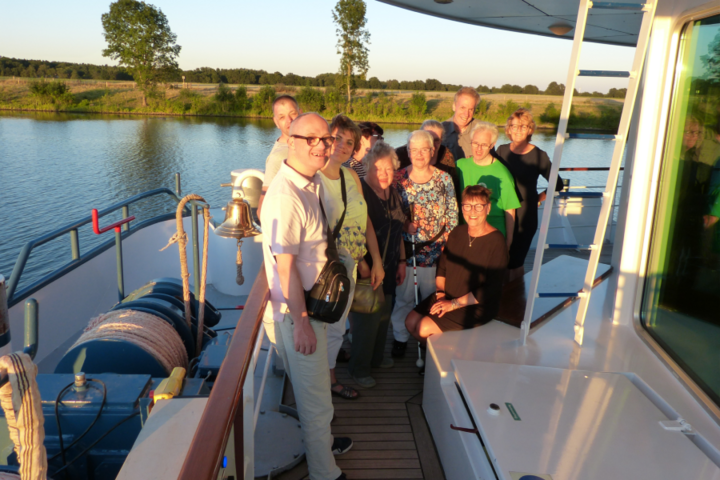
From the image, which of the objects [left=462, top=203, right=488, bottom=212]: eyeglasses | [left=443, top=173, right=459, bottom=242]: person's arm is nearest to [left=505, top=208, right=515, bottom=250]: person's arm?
[left=443, top=173, right=459, bottom=242]: person's arm

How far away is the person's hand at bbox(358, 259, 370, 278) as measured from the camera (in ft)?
7.57

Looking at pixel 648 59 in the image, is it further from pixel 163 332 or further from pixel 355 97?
pixel 355 97

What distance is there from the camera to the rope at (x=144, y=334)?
85.7 inches

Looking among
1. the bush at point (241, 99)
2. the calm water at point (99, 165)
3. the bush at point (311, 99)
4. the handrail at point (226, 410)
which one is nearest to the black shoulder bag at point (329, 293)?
the handrail at point (226, 410)

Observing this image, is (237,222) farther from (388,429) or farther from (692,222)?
(692,222)

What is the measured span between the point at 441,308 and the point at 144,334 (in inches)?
55.9

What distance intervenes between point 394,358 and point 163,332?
1301mm

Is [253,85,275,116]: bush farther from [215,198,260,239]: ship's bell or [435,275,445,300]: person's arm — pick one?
[435,275,445,300]: person's arm

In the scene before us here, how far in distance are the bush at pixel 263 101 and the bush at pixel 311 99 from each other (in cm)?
187

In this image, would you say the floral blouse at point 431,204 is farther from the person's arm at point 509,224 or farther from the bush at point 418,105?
the bush at point 418,105

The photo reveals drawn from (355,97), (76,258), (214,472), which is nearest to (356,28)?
(355,97)

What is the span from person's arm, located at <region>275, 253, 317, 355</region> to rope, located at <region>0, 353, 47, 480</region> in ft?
2.29

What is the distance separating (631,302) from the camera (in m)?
2.52

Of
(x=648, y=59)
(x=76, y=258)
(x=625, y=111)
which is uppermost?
(x=648, y=59)
